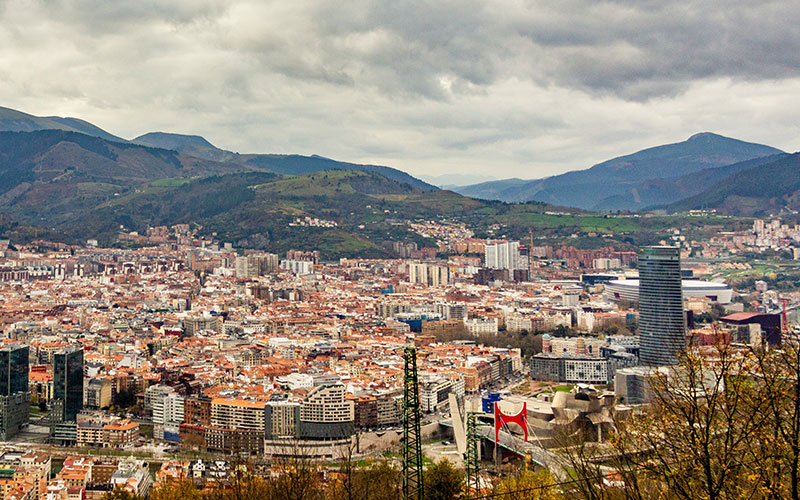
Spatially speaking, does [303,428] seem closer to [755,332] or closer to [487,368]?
[487,368]

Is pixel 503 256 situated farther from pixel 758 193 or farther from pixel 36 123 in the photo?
pixel 36 123

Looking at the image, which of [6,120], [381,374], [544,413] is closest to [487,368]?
[381,374]

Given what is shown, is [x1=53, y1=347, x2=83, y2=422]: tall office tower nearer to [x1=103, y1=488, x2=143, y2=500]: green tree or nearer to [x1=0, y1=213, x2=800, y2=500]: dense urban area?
[x1=0, y1=213, x2=800, y2=500]: dense urban area

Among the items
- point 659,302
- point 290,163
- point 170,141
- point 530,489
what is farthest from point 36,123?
point 530,489

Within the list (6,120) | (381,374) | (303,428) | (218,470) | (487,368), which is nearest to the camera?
(218,470)

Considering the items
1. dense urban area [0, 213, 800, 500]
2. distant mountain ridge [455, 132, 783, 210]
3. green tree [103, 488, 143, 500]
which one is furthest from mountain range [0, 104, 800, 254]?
green tree [103, 488, 143, 500]

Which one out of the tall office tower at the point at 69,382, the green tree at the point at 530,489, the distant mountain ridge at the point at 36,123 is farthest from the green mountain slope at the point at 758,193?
the distant mountain ridge at the point at 36,123

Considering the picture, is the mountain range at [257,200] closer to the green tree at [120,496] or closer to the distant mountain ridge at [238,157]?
the distant mountain ridge at [238,157]
